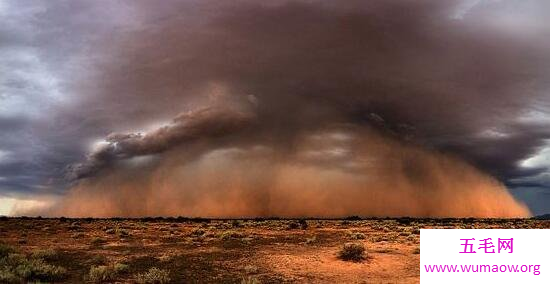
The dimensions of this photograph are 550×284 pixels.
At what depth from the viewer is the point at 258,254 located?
1136 inches

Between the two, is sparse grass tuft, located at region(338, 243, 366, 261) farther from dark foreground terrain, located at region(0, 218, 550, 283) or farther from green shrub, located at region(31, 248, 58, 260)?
green shrub, located at region(31, 248, 58, 260)

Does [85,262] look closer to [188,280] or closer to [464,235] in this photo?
[188,280]

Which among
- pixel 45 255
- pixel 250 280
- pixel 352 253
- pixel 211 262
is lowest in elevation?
pixel 250 280

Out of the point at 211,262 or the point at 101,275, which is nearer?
the point at 101,275

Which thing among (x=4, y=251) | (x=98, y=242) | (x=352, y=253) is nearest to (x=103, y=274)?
(x=4, y=251)

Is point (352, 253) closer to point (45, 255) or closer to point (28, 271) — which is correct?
point (28, 271)

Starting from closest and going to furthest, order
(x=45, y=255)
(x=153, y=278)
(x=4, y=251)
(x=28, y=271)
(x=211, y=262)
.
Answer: (x=153, y=278)
(x=28, y=271)
(x=211, y=262)
(x=45, y=255)
(x=4, y=251)

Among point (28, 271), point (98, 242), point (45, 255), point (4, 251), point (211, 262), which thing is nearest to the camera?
point (28, 271)

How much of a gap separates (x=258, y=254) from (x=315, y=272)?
6.04 meters

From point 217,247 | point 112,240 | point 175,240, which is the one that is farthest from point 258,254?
point 112,240

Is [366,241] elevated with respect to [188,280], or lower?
elevated

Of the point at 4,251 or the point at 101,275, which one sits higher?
the point at 4,251

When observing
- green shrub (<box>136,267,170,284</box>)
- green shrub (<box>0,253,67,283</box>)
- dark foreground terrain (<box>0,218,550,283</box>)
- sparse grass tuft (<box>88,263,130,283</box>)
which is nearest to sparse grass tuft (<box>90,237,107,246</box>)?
dark foreground terrain (<box>0,218,550,283</box>)

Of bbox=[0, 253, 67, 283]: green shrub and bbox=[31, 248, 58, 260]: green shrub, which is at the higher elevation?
bbox=[31, 248, 58, 260]: green shrub
